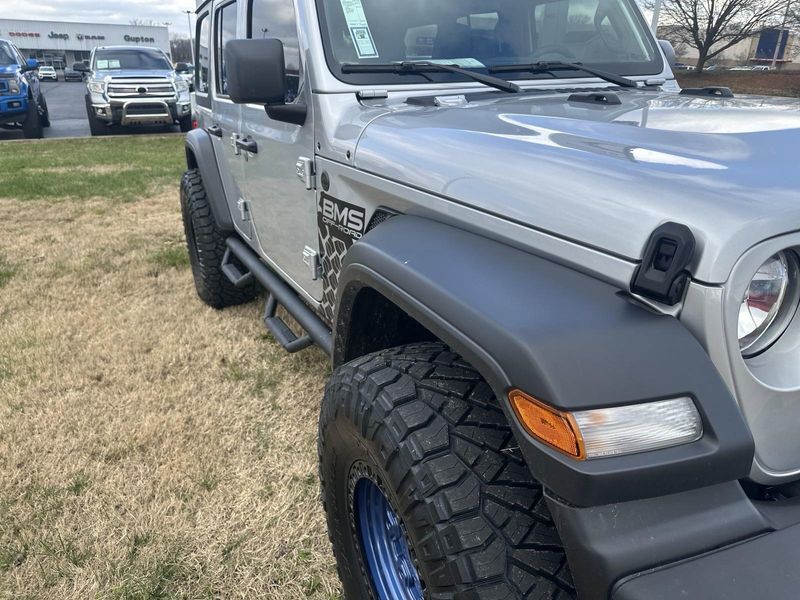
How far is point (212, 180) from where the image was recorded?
3783 millimetres

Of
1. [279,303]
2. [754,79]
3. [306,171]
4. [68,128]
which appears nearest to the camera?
[306,171]

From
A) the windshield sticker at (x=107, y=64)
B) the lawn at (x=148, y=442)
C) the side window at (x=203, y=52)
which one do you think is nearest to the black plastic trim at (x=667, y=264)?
the lawn at (x=148, y=442)

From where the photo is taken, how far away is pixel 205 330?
3854 millimetres

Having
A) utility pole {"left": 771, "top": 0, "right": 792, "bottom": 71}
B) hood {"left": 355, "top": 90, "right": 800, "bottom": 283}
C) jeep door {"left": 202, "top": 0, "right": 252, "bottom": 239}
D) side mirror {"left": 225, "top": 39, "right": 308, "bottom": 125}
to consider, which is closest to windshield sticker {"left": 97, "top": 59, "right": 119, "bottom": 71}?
jeep door {"left": 202, "top": 0, "right": 252, "bottom": 239}

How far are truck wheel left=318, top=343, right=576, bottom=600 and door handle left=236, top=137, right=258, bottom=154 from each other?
161 centimetres

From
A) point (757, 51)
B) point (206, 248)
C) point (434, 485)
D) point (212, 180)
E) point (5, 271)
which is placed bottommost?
point (5, 271)

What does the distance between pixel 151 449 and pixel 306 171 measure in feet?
4.32

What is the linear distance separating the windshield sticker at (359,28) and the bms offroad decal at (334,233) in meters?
0.52

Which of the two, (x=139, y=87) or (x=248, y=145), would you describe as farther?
(x=139, y=87)

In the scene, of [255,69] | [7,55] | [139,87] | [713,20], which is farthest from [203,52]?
[713,20]

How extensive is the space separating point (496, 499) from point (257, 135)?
2.16 meters

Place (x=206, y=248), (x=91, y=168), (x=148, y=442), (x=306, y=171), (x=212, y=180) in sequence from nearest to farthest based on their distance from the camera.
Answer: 1. (x=306, y=171)
2. (x=148, y=442)
3. (x=212, y=180)
4. (x=206, y=248)
5. (x=91, y=168)

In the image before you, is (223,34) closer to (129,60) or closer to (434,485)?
(434,485)

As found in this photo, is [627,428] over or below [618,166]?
below
